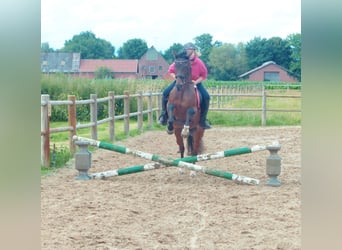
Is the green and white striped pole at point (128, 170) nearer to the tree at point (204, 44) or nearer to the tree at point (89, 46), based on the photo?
the tree at point (204, 44)

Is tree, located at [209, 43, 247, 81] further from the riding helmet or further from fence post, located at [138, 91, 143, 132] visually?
fence post, located at [138, 91, 143, 132]

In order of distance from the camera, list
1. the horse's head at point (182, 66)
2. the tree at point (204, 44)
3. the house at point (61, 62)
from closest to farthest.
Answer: the horse's head at point (182, 66), the tree at point (204, 44), the house at point (61, 62)

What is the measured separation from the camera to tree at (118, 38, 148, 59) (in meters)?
Answer: 4.90

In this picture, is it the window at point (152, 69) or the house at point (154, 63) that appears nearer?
the house at point (154, 63)

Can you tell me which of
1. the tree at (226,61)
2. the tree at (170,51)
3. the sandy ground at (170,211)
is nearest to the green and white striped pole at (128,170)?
the sandy ground at (170,211)

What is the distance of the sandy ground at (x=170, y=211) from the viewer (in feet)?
7.20

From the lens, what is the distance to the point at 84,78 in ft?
23.5

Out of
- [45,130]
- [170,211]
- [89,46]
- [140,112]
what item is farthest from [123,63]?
[170,211]

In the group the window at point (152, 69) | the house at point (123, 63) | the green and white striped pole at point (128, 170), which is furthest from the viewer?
the window at point (152, 69)

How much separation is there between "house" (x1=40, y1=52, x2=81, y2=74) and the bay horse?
1529 millimetres

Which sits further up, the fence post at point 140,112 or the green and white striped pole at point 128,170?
the fence post at point 140,112

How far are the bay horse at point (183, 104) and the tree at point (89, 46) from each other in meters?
0.98
